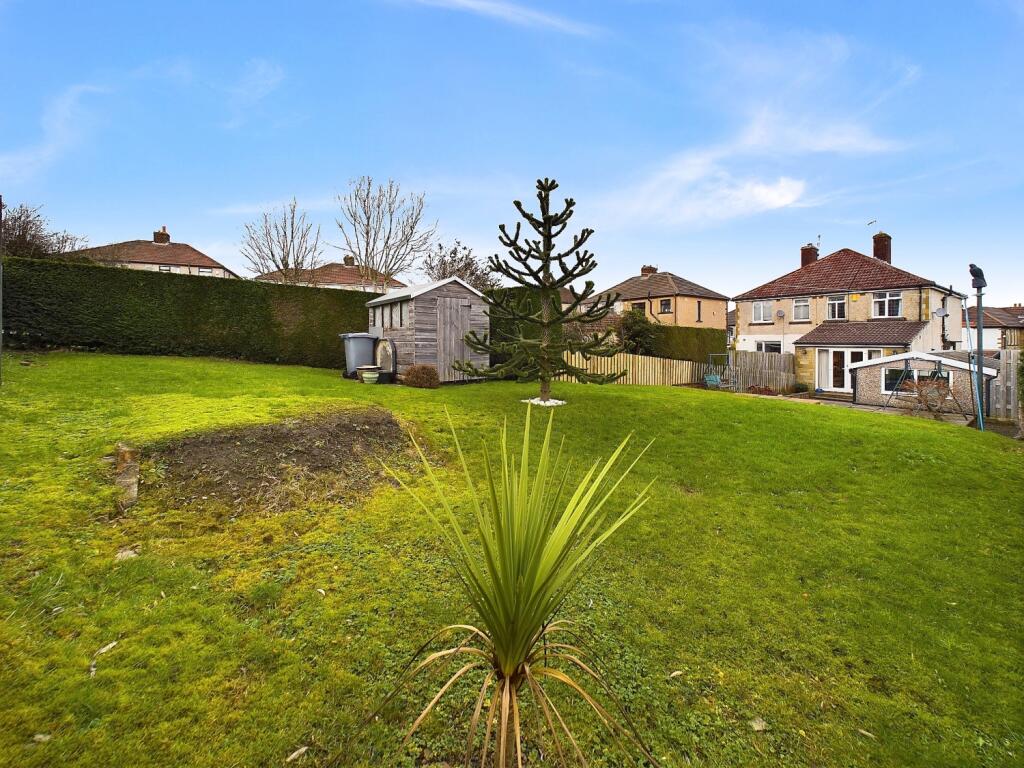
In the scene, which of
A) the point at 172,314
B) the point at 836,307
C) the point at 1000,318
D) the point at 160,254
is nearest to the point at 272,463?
the point at 172,314

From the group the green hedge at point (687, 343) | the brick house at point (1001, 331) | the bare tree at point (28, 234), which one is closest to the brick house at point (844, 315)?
the green hedge at point (687, 343)

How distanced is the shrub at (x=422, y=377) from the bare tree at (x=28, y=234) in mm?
18818

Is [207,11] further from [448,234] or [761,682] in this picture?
[448,234]

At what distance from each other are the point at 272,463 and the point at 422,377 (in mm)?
8619

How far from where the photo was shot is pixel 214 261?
47719 mm

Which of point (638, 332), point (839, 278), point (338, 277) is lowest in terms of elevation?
point (638, 332)

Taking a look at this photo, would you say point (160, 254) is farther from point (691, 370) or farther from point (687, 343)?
point (691, 370)

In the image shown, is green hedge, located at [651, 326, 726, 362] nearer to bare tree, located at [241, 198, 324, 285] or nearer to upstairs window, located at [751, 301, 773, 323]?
upstairs window, located at [751, 301, 773, 323]

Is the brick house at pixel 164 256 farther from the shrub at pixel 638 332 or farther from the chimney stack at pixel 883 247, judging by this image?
the chimney stack at pixel 883 247

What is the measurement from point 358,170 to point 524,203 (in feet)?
79.8

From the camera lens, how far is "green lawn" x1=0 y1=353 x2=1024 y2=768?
2.69 metres

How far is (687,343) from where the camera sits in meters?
28.4

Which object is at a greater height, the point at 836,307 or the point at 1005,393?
the point at 836,307

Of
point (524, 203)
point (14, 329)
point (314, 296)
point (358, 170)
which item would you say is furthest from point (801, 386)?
point (14, 329)
